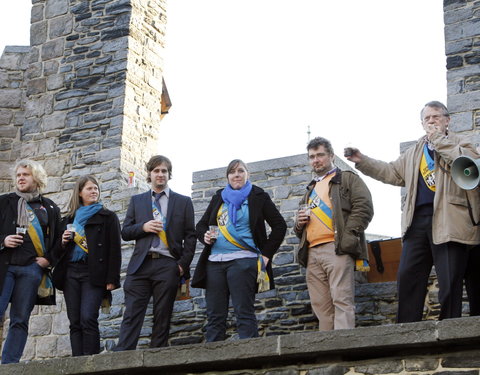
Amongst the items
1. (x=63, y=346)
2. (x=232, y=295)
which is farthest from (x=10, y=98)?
(x=232, y=295)

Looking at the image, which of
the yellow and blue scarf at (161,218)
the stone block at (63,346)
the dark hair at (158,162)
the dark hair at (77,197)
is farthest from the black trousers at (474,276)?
the stone block at (63,346)

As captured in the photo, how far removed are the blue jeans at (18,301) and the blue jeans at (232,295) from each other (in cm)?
136

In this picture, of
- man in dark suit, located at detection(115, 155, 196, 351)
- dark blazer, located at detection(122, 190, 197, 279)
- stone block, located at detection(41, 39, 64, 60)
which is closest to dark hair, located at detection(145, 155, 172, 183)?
man in dark suit, located at detection(115, 155, 196, 351)

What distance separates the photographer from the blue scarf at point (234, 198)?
7402 millimetres

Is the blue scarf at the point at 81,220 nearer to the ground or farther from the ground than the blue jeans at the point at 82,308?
farther from the ground

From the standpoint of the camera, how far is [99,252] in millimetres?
7461

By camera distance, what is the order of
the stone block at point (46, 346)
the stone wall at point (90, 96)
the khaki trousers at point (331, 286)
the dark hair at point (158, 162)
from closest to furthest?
1. the khaki trousers at point (331, 286)
2. the dark hair at point (158, 162)
3. the stone block at point (46, 346)
4. the stone wall at point (90, 96)

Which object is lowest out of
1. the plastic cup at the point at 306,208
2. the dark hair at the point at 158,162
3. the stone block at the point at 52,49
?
the plastic cup at the point at 306,208

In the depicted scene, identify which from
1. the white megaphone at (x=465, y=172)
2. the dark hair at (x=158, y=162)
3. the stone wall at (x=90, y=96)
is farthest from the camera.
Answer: the stone wall at (x=90, y=96)

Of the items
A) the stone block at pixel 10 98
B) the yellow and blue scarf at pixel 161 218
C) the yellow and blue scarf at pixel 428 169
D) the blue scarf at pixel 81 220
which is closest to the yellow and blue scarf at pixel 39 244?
the blue scarf at pixel 81 220

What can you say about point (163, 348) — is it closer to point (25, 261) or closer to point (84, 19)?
point (25, 261)

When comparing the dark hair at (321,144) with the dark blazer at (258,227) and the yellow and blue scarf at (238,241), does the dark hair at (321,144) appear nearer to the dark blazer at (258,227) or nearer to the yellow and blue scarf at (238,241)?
the dark blazer at (258,227)

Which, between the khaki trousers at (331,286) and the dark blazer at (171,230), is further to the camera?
the dark blazer at (171,230)

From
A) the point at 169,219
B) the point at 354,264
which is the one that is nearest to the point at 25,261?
the point at 169,219
